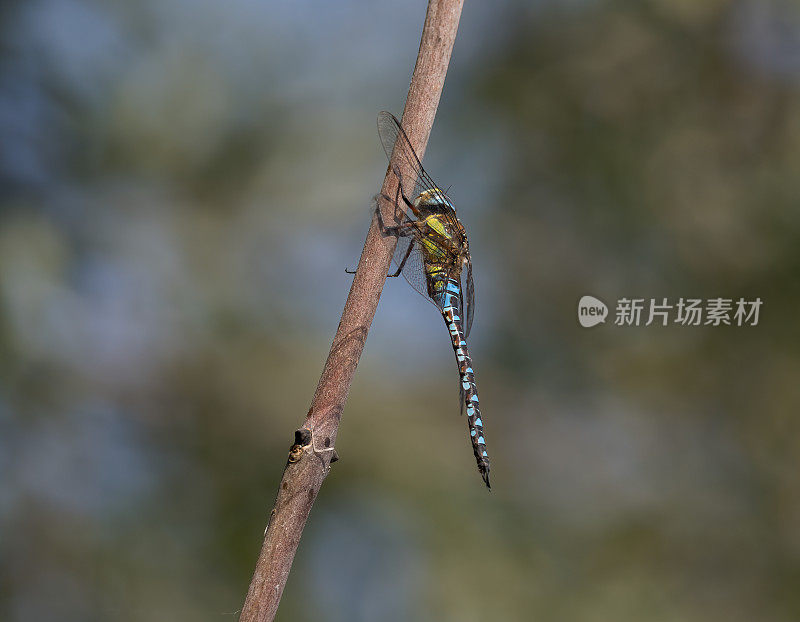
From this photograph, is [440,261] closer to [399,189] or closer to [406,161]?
[399,189]

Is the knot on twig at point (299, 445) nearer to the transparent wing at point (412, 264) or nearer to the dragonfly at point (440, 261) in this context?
the dragonfly at point (440, 261)

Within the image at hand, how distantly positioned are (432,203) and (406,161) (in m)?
0.50

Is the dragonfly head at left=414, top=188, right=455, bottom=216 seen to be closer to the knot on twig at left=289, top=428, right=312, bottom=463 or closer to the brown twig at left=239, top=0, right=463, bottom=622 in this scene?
the brown twig at left=239, top=0, right=463, bottom=622

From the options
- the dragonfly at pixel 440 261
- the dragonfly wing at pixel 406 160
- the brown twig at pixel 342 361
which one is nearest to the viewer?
the brown twig at pixel 342 361

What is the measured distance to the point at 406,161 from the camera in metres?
0.95

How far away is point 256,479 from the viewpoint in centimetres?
222

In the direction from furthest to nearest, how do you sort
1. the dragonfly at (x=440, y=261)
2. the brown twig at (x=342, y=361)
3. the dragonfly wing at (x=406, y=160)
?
the dragonfly at (x=440, y=261) < the dragonfly wing at (x=406, y=160) < the brown twig at (x=342, y=361)

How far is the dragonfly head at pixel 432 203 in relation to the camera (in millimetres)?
1420

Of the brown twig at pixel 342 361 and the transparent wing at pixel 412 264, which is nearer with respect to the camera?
the brown twig at pixel 342 361

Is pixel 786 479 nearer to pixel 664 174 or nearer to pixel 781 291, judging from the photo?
pixel 781 291

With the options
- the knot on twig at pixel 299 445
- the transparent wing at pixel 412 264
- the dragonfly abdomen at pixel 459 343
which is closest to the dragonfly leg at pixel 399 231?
the transparent wing at pixel 412 264

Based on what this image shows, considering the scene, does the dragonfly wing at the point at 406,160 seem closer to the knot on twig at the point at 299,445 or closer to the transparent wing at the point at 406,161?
the transparent wing at the point at 406,161

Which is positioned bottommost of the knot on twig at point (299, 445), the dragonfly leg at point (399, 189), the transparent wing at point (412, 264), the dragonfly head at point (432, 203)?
the knot on twig at point (299, 445)

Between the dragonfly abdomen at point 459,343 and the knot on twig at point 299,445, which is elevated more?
the dragonfly abdomen at point 459,343
